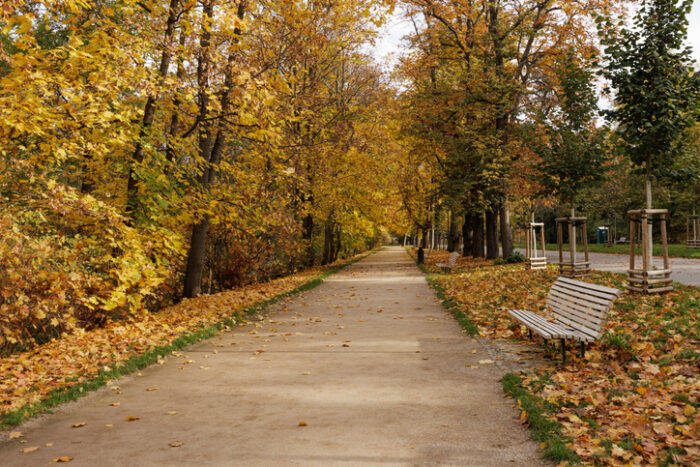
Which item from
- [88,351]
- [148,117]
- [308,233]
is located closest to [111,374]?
[88,351]

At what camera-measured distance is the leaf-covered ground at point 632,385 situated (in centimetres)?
380

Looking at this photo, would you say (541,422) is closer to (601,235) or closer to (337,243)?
(337,243)

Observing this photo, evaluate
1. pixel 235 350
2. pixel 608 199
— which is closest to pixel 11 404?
pixel 235 350

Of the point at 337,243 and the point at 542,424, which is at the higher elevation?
the point at 337,243

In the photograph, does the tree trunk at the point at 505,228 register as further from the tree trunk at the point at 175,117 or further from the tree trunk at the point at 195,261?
the tree trunk at the point at 175,117

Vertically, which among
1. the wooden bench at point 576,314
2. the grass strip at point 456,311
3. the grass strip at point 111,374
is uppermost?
the wooden bench at point 576,314

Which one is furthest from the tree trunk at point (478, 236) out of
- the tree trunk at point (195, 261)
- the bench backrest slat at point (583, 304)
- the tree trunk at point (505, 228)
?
the bench backrest slat at point (583, 304)

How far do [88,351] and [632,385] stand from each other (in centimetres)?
683

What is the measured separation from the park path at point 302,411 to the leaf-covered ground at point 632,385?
20.3 inches

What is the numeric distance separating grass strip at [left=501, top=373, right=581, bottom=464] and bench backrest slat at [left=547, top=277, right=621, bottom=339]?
4.34 ft

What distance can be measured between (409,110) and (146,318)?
55.7 ft

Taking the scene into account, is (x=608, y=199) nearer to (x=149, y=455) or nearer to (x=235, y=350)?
(x=235, y=350)

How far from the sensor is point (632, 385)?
205 inches

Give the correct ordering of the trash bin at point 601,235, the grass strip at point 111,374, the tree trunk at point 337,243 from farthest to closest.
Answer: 1. the trash bin at point 601,235
2. the tree trunk at point 337,243
3. the grass strip at point 111,374
